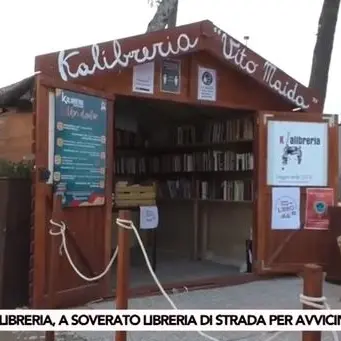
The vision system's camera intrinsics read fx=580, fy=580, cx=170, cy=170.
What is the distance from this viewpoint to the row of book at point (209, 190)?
895 centimetres

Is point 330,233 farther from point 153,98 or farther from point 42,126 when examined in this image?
point 42,126

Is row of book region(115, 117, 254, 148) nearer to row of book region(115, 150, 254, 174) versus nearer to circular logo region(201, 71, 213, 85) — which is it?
row of book region(115, 150, 254, 174)

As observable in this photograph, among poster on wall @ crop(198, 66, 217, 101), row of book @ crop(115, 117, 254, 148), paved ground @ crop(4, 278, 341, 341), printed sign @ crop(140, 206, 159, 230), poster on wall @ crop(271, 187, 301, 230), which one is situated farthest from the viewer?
row of book @ crop(115, 117, 254, 148)

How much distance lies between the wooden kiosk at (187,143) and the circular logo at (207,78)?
2 cm

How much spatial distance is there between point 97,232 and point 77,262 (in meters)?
0.45

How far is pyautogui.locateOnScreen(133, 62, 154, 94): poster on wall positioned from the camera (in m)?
6.98

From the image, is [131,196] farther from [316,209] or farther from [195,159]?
[316,209]

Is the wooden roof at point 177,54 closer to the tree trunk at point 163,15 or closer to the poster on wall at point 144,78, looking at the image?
the poster on wall at point 144,78

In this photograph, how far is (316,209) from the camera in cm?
813

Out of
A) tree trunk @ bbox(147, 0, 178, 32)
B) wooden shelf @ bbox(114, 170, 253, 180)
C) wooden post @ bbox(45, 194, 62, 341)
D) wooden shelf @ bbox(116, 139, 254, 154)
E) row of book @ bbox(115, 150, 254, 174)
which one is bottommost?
wooden post @ bbox(45, 194, 62, 341)

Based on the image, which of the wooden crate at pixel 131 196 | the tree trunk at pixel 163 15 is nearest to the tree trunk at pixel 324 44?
the tree trunk at pixel 163 15

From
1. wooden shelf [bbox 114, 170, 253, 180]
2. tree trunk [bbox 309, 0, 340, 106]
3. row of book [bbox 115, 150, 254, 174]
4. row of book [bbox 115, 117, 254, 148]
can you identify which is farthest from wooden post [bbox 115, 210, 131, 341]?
tree trunk [bbox 309, 0, 340, 106]

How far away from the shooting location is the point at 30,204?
6.18 meters

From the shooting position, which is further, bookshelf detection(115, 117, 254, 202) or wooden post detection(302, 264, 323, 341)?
bookshelf detection(115, 117, 254, 202)
